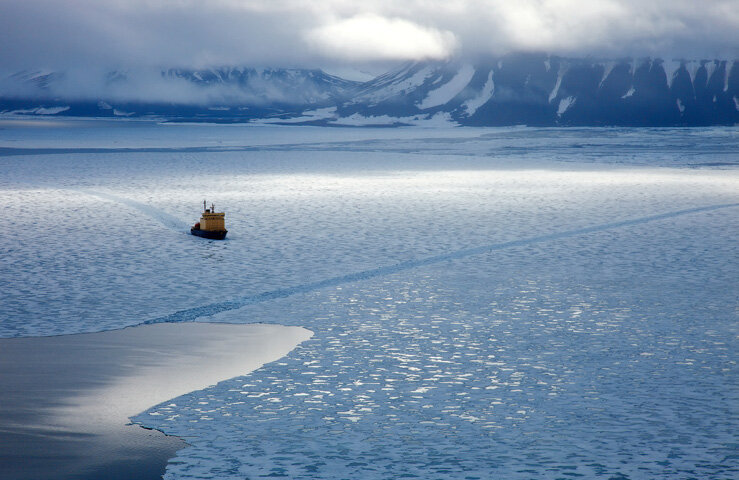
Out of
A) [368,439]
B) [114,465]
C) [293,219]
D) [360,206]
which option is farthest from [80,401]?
[360,206]

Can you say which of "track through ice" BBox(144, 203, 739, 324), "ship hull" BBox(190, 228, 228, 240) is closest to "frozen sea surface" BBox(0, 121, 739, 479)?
"track through ice" BBox(144, 203, 739, 324)

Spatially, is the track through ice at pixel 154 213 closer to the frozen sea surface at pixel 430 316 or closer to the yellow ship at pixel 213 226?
the frozen sea surface at pixel 430 316

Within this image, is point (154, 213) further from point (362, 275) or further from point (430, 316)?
point (430, 316)

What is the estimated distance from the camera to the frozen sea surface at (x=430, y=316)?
19.0 feet

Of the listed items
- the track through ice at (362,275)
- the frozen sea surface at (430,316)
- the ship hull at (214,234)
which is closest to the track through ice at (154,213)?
the frozen sea surface at (430,316)

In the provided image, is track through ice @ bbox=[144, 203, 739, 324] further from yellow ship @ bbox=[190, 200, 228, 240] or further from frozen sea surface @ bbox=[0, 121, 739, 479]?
yellow ship @ bbox=[190, 200, 228, 240]

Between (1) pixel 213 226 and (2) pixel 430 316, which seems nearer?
(2) pixel 430 316

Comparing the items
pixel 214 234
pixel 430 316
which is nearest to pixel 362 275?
pixel 430 316

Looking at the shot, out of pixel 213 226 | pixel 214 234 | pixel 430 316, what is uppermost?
pixel 213 226

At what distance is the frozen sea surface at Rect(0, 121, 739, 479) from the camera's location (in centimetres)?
578

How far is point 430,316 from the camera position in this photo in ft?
31.2

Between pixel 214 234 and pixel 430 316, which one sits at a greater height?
pixel 214 234

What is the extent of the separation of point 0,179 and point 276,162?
1469 cm

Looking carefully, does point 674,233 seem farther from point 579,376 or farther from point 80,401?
point 80,401
